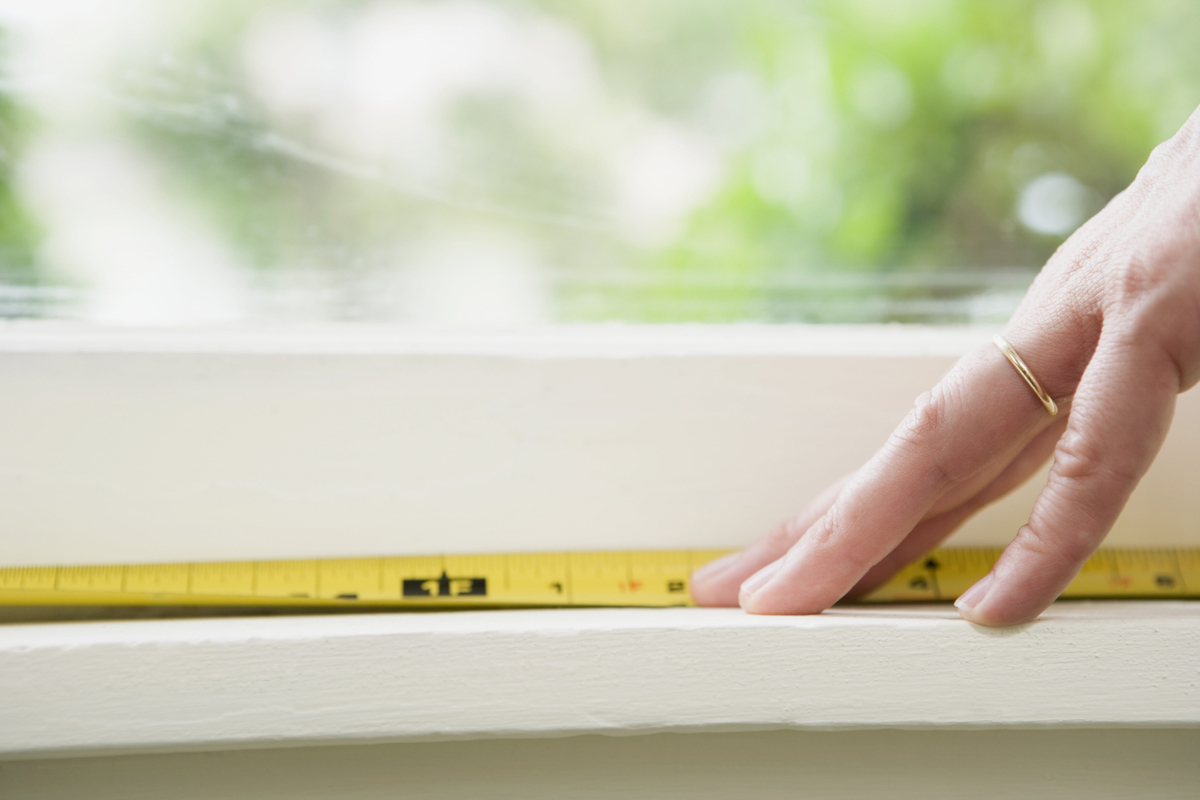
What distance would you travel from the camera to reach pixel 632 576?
0.60m

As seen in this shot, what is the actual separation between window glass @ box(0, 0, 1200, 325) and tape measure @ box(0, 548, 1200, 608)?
26cm

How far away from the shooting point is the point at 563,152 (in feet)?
2.37

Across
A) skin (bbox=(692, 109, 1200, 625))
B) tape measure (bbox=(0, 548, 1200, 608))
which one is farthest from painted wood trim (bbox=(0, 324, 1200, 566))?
skin (bbox=(692, 109, 1200, 625))

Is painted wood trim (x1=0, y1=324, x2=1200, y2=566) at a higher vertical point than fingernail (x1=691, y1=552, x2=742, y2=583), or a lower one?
higher

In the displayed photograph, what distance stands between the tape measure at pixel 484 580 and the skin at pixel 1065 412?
0.44ft

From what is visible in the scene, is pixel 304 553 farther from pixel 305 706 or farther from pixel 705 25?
pixel 705 25

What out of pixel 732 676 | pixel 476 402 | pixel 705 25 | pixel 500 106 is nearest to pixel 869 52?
pixel 705 25

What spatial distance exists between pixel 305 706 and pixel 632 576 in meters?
0.28

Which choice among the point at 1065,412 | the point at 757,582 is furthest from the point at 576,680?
the point at 1065,412

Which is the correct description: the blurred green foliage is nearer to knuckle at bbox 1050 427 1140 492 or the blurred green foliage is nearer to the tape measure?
the tape measure

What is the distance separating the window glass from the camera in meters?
0.66

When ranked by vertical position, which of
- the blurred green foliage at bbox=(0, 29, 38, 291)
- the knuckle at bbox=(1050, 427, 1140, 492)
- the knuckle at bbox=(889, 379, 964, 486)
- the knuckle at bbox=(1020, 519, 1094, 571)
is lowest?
the knuckle at bbox=(1020, 519, 1094, 571)

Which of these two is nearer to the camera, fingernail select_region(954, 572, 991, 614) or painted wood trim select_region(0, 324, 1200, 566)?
fingernail select_region(954, 572, 991, 614)

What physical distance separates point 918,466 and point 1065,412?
155mm
